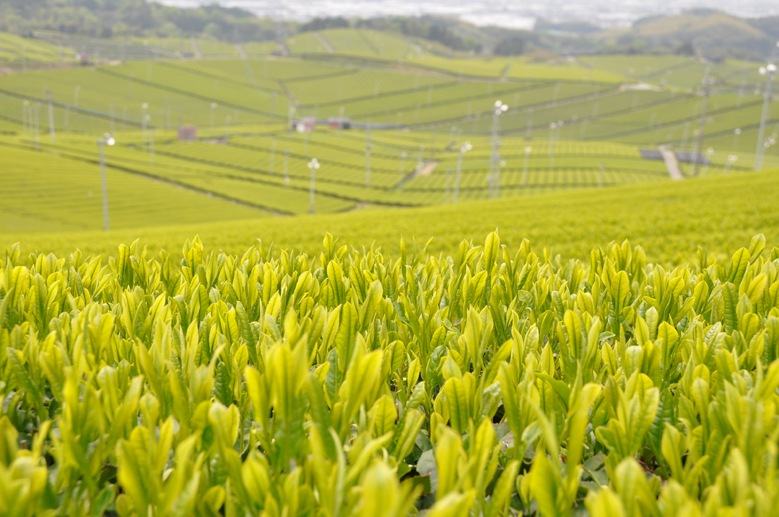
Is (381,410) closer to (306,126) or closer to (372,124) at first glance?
(306,126)

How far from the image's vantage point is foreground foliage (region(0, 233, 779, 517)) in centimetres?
111

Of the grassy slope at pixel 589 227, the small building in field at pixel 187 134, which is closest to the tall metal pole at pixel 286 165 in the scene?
the small building in field at pixel 187 134

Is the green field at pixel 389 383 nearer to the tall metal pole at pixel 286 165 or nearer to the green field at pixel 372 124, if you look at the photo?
the green field at pixel 372 124

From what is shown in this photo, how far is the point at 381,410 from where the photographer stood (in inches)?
54.6

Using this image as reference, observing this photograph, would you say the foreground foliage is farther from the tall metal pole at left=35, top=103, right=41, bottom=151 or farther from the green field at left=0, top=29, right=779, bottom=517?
the tall metal pole at left=35, top=103, right=41, bottom=151

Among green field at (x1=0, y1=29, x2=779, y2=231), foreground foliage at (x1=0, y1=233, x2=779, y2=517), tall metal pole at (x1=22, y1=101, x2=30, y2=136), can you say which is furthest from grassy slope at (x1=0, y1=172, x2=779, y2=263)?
tall metal pole at (x1=22, y1=101, x2=30, y2=136)

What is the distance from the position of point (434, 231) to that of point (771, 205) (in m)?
7.09

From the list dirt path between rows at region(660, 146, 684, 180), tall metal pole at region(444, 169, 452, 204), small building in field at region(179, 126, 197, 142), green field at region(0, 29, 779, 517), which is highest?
green field at region(0, 29, 779, 517)

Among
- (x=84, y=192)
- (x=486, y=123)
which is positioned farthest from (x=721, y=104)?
(x=84, y=192)

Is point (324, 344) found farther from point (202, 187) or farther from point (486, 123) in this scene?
point (486, 123)

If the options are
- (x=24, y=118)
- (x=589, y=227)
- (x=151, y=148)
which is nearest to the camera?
(x=589, y=227)

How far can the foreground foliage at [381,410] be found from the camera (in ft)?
3.66

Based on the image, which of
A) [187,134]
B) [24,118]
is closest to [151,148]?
[187,134]

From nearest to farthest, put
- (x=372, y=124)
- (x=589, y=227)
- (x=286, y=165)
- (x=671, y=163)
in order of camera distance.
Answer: (x=589, y=227)
(x=286, y=165)
(x=671, y=163)
(x=372, y=124)
